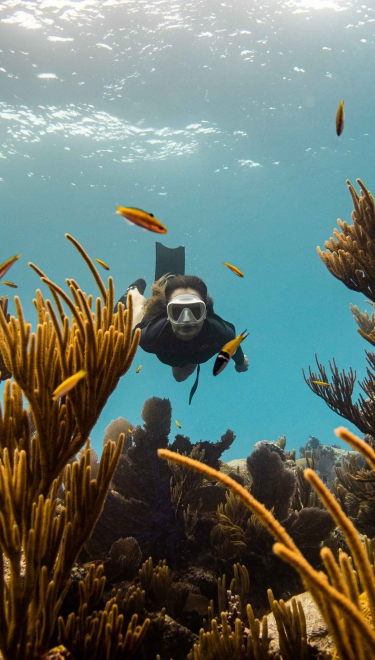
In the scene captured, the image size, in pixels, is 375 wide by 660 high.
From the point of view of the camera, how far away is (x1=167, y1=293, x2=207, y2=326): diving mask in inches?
254

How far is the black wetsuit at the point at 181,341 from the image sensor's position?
22.6 ft

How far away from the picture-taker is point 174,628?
2.71 metres

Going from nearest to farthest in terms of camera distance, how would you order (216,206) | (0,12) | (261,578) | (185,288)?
(261,578) → (185,288) → (0,12) → (216,206)

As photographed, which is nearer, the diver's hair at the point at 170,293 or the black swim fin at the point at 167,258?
the diver's hair at the point at 170,293

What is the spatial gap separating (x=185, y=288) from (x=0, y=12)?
19.5 metres

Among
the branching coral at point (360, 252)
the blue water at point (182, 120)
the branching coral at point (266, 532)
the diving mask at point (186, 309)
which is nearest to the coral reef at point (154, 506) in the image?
the branching coral at point (266, 532)

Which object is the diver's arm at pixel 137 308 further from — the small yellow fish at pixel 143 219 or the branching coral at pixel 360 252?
the small yellow fish at pixel 143 219

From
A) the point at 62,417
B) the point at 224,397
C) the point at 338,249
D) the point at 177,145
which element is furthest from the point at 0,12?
the point at 224,397

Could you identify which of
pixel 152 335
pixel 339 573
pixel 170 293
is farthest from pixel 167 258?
pixel 339 573

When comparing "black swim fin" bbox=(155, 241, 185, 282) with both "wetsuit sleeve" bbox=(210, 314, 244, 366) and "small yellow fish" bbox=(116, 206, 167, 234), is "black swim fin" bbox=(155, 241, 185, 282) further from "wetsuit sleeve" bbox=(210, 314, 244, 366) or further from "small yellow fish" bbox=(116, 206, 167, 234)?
"small yellow fish" bbox=(116, 206, 167, 234)

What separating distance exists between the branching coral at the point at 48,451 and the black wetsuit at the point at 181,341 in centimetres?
479

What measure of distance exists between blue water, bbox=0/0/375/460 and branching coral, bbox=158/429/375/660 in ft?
75.2

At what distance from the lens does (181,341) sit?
22.5ft

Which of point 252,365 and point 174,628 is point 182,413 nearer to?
point 252,365
